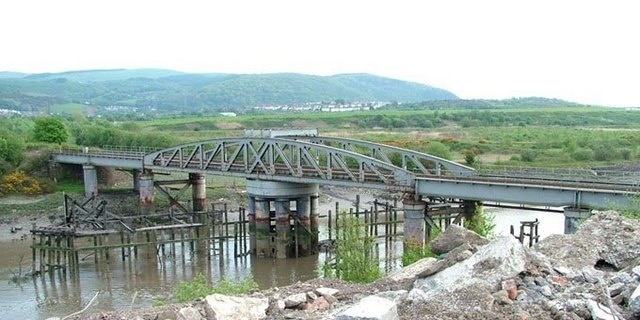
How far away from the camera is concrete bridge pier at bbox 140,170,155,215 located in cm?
6494

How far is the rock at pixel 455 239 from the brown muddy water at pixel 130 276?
60.8ft

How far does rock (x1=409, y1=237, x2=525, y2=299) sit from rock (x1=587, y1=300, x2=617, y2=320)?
71.6 inches

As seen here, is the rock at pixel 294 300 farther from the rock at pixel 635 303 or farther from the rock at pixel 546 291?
the rock at pixel 635 303

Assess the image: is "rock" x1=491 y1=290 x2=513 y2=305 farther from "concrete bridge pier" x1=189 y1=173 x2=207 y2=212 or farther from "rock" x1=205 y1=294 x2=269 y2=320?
"concrete bridge pier" x1=189 y1=173 x2=207 y2=212

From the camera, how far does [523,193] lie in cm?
3897

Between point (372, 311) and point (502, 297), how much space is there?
8.74 ft

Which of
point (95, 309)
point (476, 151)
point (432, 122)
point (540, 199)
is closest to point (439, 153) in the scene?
point (476, 151)

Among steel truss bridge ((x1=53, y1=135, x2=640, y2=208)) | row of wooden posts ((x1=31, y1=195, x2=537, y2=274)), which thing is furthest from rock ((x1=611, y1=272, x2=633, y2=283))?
row of wooden posts ((x1=31, y1=195, x2=537, y2=274))

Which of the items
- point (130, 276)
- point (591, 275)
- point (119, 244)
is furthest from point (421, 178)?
point (591, 275)

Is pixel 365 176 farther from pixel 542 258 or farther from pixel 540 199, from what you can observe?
pixel 542 258

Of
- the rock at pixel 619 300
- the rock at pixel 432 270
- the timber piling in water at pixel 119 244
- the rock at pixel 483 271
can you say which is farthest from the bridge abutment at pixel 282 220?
the rock at pixel 619 300

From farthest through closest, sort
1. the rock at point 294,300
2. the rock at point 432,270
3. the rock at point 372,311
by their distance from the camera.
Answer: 1. the rock at point 432,270
2. the rock at point 294,300
3. the rock at point 372,311

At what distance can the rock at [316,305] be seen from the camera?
14.6 meters

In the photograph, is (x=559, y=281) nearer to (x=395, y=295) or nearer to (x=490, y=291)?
(x=490, y=291)
